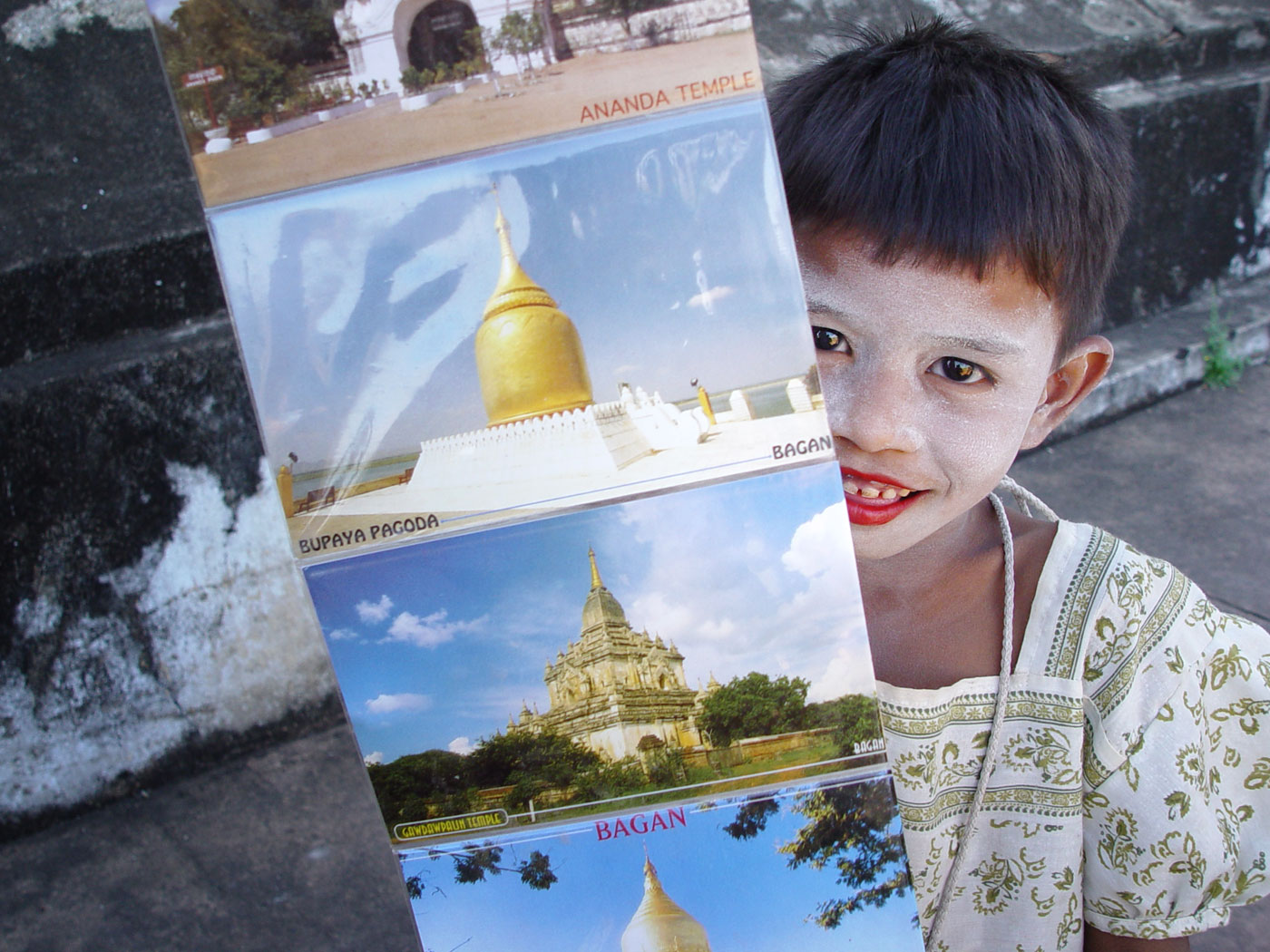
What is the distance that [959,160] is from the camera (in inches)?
33.6

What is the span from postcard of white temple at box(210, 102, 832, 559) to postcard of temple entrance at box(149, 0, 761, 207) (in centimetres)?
2

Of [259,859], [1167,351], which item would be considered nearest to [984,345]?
[259,859]

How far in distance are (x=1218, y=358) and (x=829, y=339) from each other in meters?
2.42

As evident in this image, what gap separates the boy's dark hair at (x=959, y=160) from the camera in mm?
845

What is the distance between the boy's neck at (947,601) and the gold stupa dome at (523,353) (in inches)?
21.6

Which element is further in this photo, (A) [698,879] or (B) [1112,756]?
(B) [1112,756]

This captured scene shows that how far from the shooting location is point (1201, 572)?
84.9 inches

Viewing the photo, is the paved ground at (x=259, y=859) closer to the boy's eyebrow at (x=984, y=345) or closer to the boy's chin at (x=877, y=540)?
the boy's chin at (x=877, y=540)

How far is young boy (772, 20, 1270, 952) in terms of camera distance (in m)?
0.85

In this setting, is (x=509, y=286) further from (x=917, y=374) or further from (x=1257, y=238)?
(x=1257, y=238)

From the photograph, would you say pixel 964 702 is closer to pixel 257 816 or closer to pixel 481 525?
pixel 481 525

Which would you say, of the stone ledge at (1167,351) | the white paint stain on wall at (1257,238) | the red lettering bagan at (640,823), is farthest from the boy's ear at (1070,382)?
the white paint stain on wall at (1257,238)

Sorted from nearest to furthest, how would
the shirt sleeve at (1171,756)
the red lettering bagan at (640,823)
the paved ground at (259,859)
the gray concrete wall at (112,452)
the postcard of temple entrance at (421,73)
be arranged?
the postcard of temple entrance at (421,73), the red lettering bagan at (640,823), the shirt sleeve at (1171,756), the paved ground at (259,859), the gray concrete wall at (112,452)

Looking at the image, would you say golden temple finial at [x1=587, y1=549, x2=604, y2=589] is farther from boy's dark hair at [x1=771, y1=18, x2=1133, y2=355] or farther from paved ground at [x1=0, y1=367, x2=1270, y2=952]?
paved ground at [x1=0, y1=367, x2=1270, y2=952]
